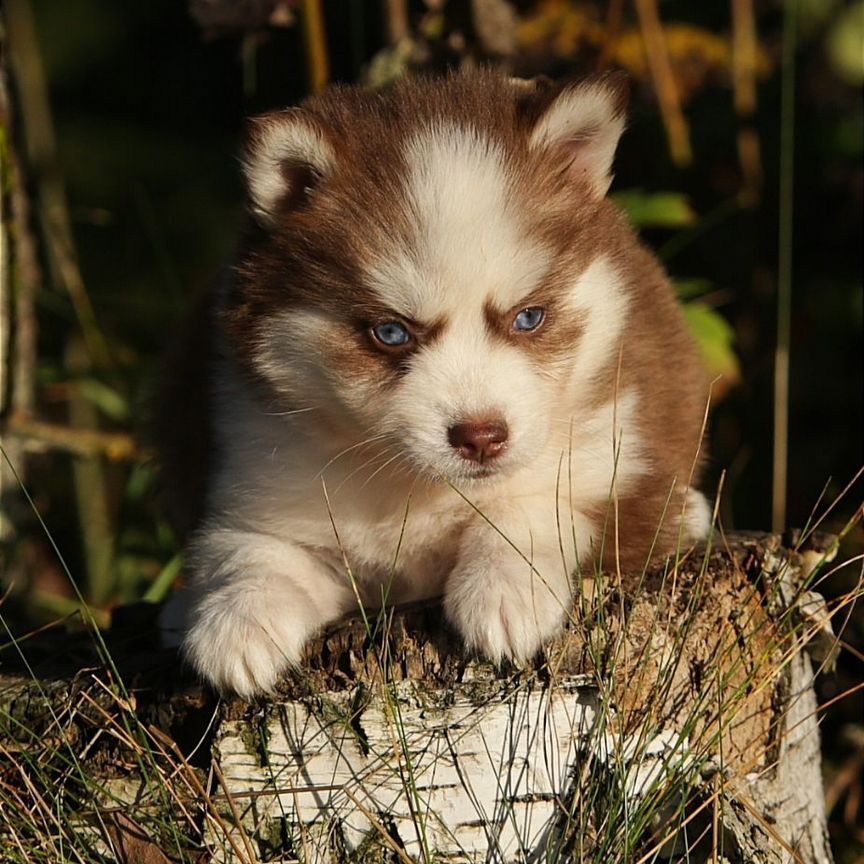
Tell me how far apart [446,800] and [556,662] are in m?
0.35

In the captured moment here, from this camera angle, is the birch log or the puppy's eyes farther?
the puppy's eyes

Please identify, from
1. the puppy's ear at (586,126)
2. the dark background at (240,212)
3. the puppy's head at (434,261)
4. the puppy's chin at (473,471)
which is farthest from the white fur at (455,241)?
the dark background at (240,212)

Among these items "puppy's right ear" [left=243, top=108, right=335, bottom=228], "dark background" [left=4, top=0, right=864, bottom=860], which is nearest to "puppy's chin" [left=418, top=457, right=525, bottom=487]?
"puppy's right ear" [left=243, top=108, right=335, bottom=228]

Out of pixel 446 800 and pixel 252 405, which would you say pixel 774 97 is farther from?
pixel 446 800

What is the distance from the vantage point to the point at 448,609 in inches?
104

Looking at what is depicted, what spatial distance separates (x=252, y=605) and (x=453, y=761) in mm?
566

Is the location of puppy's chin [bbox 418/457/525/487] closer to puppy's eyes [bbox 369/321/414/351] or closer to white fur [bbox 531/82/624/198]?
puppy's eyes [bbox 369/321/414/351]

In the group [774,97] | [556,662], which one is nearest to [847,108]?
[774,97]

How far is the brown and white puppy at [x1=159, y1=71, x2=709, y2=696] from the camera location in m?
2.76

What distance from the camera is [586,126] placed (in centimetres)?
306

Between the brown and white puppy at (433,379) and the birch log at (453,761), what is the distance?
0.09 meters

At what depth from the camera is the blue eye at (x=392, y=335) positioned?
9.39 ft

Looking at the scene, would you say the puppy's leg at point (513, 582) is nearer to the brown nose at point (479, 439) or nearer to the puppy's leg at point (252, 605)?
the brown nose at point (479, 439)

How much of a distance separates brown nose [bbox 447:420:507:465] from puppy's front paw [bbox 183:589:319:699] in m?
0.52
